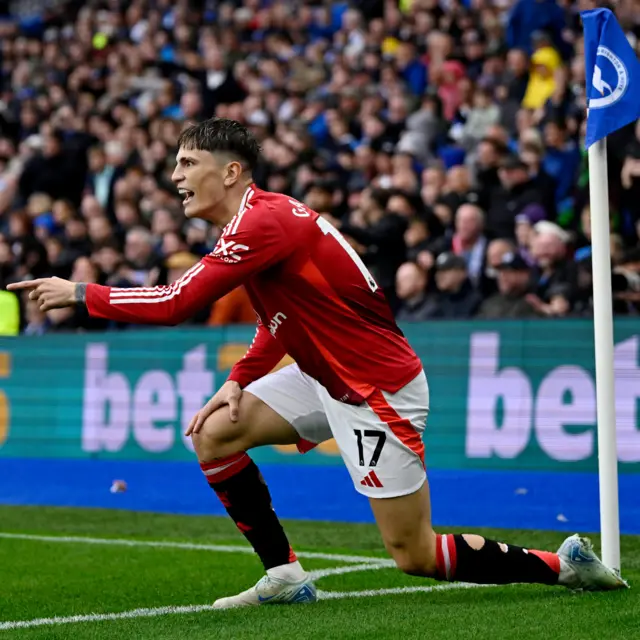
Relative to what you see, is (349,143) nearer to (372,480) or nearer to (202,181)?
(202,181)

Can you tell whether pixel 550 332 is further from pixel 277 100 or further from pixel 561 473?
pixel 277 100

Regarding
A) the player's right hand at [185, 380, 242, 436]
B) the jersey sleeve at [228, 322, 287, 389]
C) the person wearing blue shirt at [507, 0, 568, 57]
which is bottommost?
the player's right hand at [185, 380, 242, 436]

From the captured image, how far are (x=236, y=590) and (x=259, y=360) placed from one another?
1.12 meters

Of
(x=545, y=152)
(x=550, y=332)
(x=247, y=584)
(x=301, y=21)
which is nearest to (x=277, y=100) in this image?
(x=301, y=21)

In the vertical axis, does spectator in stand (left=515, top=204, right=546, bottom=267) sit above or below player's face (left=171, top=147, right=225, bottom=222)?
below

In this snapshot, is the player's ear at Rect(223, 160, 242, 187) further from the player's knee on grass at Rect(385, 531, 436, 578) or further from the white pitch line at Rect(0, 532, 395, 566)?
the white pitch line at Rect(0, 532, 395, 566)

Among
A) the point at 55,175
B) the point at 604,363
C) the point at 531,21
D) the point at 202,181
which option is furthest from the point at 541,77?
the point at 202,181

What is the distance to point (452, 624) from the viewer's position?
510 cm

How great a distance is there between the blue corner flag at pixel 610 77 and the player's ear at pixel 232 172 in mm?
1577

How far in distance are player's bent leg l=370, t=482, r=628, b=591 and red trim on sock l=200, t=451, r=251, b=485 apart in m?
0.69

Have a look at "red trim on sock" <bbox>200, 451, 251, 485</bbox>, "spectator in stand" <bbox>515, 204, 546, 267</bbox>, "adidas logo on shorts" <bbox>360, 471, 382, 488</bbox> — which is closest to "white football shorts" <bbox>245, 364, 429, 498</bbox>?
"adidas logo on shorts" <bbox>360, 471, 382, 488</bbox>

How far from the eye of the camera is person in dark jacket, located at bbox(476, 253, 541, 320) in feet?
32.7

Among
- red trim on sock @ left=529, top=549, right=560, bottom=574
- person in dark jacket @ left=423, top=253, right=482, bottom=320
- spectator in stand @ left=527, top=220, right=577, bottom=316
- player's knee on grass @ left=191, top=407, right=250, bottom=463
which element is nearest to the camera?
red trim on sock @ left=529, top=549, right=560, bottom=574

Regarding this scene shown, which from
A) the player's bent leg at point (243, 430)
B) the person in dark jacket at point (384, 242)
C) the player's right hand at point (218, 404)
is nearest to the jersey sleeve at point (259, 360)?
the player's right hand at point (218, 404)
